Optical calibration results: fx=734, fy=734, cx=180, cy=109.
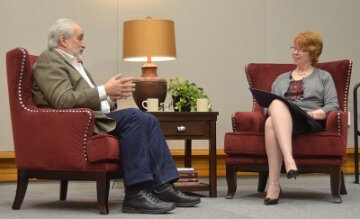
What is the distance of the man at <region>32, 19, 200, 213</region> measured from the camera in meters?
3.88

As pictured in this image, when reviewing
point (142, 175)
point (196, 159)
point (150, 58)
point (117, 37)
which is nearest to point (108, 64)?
point (117, 37)

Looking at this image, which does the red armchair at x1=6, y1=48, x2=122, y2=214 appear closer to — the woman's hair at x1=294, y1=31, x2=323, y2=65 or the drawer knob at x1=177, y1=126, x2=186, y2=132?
the drawer knob at x1=177, y1=126, x2=186, y2=132

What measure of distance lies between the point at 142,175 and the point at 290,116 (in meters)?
1.06

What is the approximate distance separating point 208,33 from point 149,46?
898 mm

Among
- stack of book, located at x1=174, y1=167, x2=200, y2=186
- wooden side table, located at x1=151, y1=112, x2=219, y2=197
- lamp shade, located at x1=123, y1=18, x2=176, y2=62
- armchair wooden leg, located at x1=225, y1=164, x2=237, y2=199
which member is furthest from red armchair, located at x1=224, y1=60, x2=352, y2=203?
lamp shade, located at x1=123, y1=18, x2=176, y2=62

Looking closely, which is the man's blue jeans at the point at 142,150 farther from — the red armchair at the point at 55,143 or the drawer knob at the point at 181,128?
the drawer knob at the point at 181,128

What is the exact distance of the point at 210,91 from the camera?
5.77 metres

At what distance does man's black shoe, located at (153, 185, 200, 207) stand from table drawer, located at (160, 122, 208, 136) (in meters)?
0.76

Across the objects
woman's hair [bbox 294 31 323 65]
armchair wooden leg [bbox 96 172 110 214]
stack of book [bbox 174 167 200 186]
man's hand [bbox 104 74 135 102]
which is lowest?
stack of book [bbox 174 167 200 186]

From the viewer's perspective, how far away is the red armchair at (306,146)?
14.6 ft

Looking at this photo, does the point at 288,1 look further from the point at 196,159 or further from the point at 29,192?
the point at 29,192

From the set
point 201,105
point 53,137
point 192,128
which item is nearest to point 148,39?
point 201,105

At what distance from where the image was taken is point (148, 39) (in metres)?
4.98

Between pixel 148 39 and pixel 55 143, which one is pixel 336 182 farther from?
pixel 55 143
